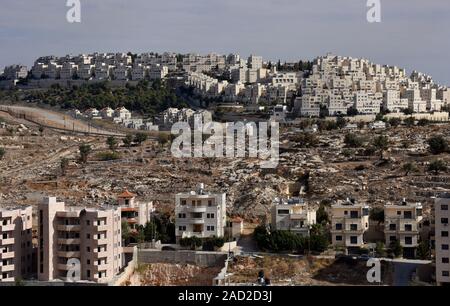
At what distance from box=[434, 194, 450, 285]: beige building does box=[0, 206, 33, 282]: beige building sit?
18.3 ft

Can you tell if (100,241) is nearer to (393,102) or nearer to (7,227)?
(7,227)

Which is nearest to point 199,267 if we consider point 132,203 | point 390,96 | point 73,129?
point 132,203

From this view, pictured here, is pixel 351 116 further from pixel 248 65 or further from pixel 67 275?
pixel 67 275

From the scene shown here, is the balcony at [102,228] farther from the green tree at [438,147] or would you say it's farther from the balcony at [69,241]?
the green tree at [438,147]

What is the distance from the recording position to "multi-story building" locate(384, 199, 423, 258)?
11969 millimetres

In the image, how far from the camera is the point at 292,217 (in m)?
12.5

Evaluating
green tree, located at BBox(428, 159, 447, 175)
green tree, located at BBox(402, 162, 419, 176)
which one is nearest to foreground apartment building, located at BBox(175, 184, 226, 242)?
green tree, located at BBox(402, 162, 419, 176)

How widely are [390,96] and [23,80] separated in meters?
22.5

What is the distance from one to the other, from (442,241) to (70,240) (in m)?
4.93

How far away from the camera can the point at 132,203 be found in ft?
44.2

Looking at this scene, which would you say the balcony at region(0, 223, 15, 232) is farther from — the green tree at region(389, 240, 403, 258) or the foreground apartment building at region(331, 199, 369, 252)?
the green tree at region(389, 240, 403, 258)

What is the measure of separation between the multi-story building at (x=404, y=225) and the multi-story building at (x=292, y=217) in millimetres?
1268

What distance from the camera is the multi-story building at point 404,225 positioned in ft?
39.3

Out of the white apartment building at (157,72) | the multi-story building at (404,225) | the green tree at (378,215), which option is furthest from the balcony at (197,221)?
the white apartment building at (157,72)
